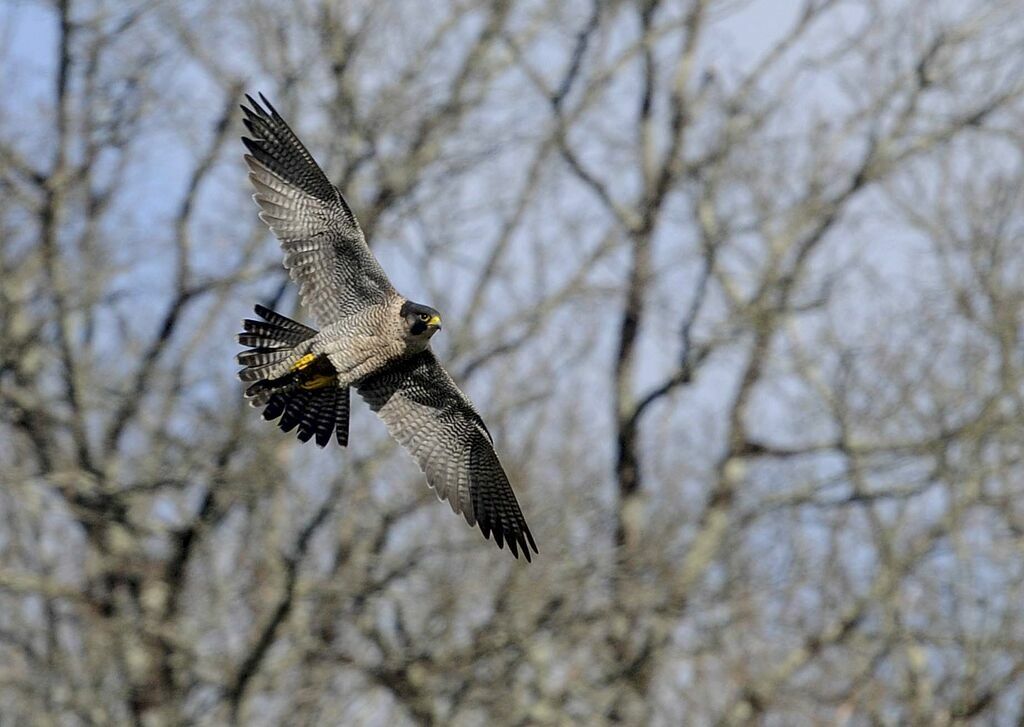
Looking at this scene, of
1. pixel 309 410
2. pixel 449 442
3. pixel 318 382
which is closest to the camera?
pixel 318 382

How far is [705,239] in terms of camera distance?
53.5 feet

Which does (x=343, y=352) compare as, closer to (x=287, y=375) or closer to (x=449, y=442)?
(x=287, y=375)

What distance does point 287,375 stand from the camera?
738 centimetres

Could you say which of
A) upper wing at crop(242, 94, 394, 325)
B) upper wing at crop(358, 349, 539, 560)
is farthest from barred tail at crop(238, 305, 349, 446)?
upper wing at crop(358, 349, 539, 560)

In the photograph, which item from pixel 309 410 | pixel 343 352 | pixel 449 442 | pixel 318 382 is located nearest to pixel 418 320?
pixel 343 352

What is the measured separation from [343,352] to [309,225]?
659 mm

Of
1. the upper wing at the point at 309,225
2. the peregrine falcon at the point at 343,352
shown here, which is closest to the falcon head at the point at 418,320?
the peregrine falcon at the point at 343,352

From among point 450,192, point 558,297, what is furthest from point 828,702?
point 450,192

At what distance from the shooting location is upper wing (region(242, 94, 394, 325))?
298 inches

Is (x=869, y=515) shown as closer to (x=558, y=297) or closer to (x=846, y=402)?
(x=846, y=402)

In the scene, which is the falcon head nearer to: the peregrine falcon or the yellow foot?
the peregrine falcon

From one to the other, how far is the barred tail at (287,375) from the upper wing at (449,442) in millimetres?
382

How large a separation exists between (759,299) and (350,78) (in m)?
4.83

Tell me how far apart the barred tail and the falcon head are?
1.32ft
